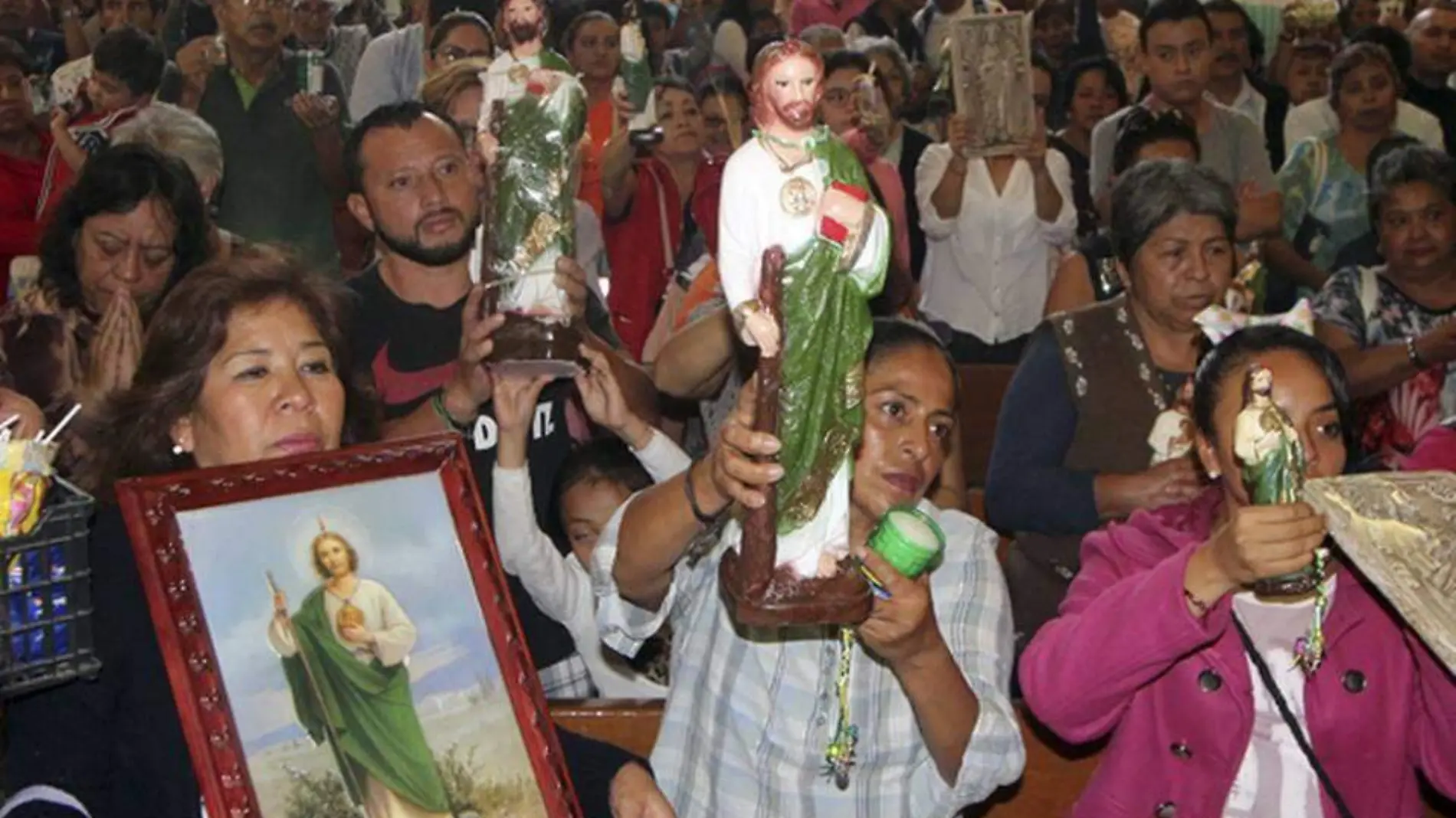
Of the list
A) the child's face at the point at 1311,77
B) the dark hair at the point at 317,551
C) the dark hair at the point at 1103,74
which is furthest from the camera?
the child's face at the point at 1311,77

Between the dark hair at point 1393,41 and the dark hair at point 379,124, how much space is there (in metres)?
5.13

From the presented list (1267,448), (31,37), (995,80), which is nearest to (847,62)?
(995,80)

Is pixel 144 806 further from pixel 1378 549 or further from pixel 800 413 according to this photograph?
pixel 1378 549

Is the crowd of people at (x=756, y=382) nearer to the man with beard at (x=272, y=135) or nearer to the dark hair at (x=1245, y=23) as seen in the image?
the man with beard at (x=272, y=135)

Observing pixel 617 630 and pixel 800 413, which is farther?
pixel 617 630

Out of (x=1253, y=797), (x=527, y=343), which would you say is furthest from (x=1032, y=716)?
(x=527, y=343)

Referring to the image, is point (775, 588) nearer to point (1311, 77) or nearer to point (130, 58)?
point (130, 58)

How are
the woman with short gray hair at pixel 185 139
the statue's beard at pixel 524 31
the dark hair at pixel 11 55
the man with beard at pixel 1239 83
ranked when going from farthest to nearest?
the man with beard at pixel 1239 83, the dark hair at pixel 11 55, the woman with short gray hair at pixel 185 139, the statue's beard at pixel 524 31

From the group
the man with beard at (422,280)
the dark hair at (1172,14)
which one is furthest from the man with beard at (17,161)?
the dark hair at (1172,14)

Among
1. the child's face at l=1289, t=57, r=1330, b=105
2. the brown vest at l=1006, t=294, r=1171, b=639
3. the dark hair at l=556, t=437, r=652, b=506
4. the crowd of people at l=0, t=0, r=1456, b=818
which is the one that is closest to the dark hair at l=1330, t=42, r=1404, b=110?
the crowd of people at l=0, t=0, r=1456, b=818

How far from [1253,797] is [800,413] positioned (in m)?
1.07

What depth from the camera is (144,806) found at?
110 inches

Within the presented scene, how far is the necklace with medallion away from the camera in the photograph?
8.25 ft

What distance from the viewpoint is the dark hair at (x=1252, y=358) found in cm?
323
